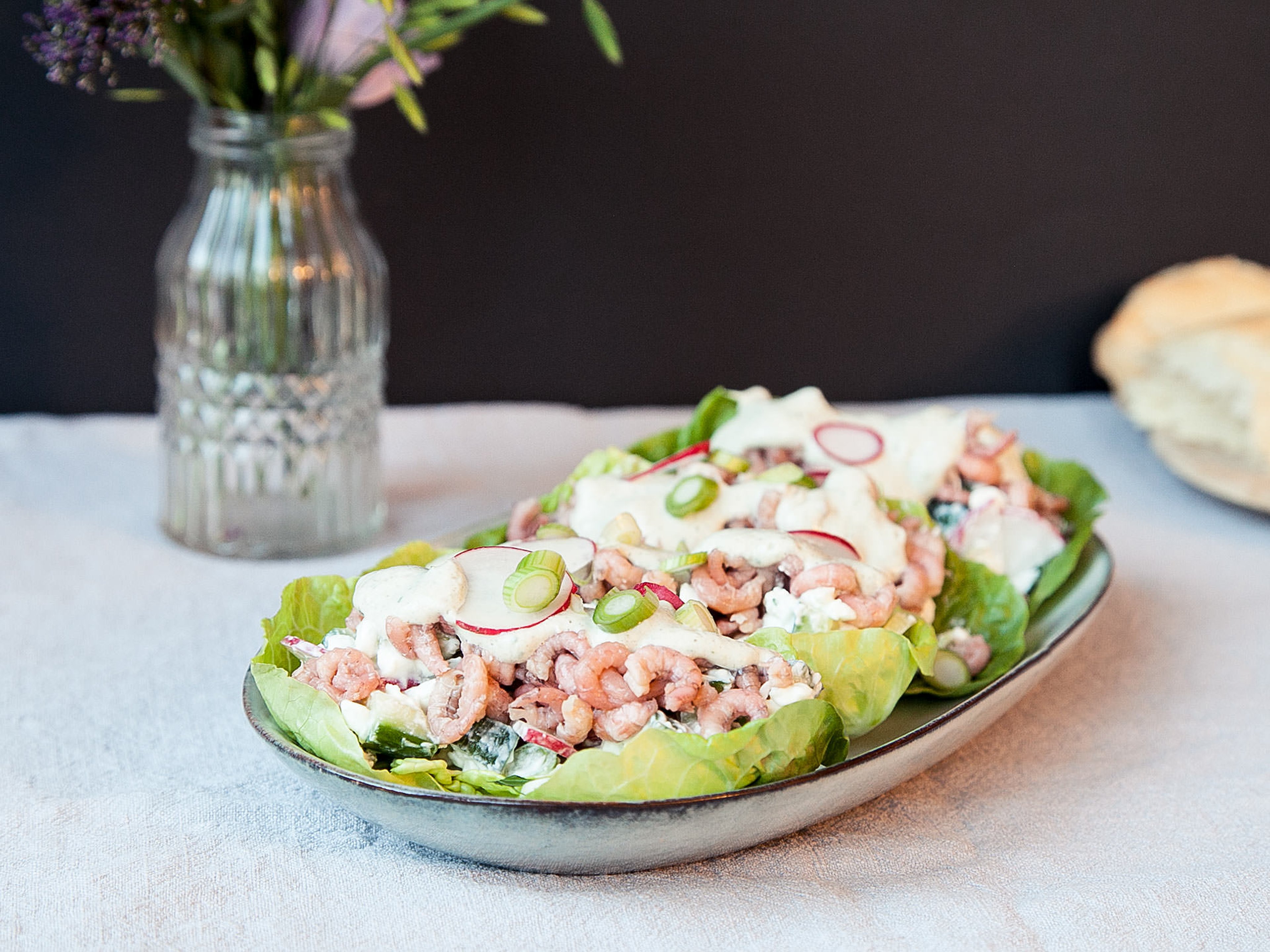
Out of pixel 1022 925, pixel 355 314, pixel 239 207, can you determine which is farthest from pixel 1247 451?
pixel 239 207

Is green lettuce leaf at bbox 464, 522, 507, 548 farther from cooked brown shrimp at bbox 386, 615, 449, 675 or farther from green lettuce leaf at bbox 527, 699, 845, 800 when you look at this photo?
green lettuce leaf at bbox 527, 699, 845, 800

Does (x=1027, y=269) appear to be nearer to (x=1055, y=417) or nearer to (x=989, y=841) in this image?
(x=1055, y=417)

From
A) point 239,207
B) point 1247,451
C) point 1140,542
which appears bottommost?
point 1140,542

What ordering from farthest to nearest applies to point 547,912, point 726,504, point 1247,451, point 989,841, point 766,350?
point 766,350
point 1247,451
point 726,504
point 989,841
point 547,912

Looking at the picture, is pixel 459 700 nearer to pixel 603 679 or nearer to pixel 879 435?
pixel 603 679

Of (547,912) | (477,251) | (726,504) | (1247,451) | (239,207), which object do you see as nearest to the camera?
(547,912)

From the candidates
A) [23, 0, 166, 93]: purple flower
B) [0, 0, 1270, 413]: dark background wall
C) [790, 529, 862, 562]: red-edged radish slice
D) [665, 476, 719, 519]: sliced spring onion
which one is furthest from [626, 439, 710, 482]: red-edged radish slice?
[0, 0, 1270, 413]: dark background wall

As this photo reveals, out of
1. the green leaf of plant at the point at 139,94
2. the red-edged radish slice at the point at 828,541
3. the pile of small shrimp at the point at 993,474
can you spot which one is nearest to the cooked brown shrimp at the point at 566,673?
the red-edged radish slice at the point at 828,541
